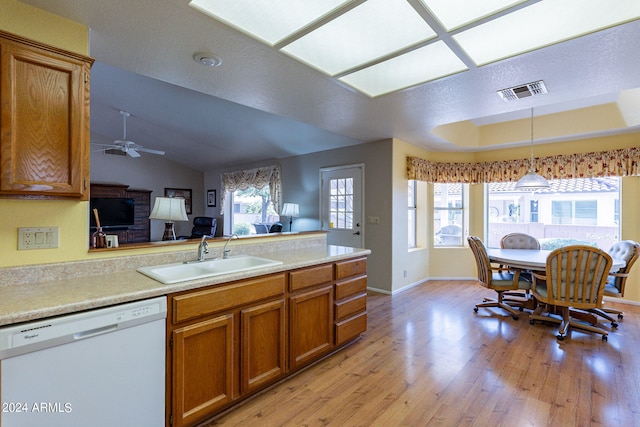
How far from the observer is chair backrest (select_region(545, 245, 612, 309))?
9.09 ft

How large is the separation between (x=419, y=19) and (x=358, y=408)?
2459mm

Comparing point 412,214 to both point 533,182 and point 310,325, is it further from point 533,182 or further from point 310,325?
point 310,325

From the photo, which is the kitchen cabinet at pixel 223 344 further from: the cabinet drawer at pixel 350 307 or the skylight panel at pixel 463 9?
the skylight panel at pixel 463 9

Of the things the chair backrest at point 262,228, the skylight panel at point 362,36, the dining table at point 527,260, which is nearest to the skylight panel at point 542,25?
the skylight panel at point 362,36

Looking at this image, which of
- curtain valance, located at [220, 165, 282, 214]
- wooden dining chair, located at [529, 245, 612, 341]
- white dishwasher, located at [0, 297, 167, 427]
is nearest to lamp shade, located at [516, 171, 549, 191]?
wooden dining chair, located at [529, 245, 612, 341]

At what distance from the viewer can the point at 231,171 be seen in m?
7.68

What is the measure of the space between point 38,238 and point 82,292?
52 cm

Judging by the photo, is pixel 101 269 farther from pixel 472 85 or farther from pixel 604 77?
pixel 604 77

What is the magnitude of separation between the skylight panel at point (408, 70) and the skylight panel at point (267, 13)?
0.76 metres

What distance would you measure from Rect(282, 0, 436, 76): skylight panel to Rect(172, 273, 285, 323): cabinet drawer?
1608mm

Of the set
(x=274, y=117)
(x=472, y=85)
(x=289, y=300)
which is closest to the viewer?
(x=289, y=300)

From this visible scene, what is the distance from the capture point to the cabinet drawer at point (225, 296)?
62.4 inches

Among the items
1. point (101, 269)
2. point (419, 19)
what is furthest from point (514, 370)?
point (101, 269)

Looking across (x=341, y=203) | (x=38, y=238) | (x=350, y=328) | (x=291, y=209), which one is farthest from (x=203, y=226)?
(x=38, y=238)
